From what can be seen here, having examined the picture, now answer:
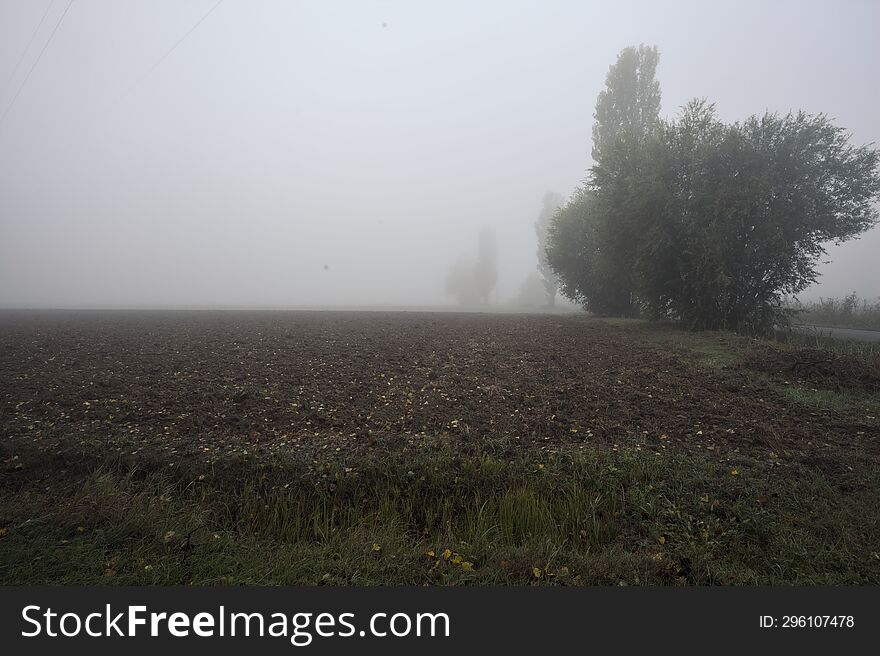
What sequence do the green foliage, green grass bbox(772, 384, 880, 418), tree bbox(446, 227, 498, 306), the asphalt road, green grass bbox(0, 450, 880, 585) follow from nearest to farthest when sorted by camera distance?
green grass bbox(0, 450, 880, 585) → green grass bbox(772, 384, 880, 418) → the asphalt road → the green foliage → tree bbox(446, 227, 498, 306)

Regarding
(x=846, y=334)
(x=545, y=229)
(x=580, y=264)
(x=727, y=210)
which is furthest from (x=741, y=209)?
(x=545, y=229)

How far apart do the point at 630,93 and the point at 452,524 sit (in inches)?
1341

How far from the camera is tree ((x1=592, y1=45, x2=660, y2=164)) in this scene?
28375 millimetres

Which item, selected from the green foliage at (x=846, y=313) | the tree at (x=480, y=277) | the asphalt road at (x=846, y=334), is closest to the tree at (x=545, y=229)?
the tree at (x=480, y=277)

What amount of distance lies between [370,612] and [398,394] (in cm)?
507

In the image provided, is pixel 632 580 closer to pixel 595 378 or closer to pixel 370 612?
pixel 370 612

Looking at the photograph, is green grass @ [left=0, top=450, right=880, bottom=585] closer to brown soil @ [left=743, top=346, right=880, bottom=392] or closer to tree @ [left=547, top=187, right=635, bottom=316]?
brown soil @ [left=743, top=346, right=880, bottom=392]

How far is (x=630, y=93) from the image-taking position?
93.9ft

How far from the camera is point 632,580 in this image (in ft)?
11.0

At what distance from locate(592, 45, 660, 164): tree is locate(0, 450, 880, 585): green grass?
29.2m

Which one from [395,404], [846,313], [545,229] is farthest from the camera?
[545,229]

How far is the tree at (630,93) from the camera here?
28.4 m

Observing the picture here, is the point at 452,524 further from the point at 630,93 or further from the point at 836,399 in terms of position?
the point at 630,93

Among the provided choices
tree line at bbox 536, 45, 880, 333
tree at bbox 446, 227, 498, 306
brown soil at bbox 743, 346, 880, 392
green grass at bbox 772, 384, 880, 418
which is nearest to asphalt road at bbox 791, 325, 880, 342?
tree line at bbox 536, 45, 880, 333
